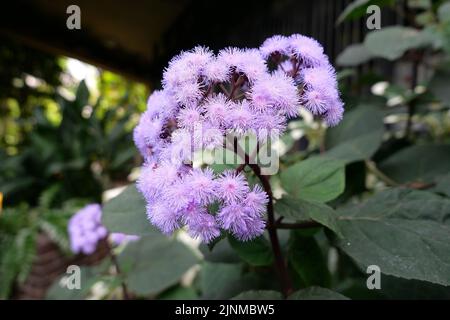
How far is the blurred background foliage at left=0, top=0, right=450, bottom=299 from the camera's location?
0.61 meters

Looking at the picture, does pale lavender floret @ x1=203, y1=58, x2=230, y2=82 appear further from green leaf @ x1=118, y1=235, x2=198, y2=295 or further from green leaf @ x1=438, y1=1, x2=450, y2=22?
green leaf @ x1=438, y1=1, x2=450, y2=22

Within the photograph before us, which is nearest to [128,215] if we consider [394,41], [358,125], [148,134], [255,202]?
[148,134]

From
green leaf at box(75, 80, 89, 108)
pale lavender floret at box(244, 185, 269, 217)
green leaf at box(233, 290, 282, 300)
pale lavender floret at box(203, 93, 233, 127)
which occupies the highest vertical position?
green leaf at box(75, 80, 89, 108)

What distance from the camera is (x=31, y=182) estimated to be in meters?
1.96

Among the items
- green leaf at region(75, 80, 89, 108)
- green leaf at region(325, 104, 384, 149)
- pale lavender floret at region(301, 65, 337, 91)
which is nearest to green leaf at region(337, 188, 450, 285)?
pale lavender floret at region(301, 65, 337, 91)

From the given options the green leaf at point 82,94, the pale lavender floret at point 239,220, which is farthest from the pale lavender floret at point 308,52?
the green leaf at point 82,94

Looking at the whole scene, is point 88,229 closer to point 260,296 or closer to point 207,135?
point 260,296

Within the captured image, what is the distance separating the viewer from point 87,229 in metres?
1.02

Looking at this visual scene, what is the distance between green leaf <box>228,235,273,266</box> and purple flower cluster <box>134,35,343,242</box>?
4.9 inches

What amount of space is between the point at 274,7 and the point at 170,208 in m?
1.76

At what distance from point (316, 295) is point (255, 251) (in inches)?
4.3

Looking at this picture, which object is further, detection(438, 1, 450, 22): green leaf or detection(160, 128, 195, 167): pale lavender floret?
detection(438, 1, 450, 22): green leaf
